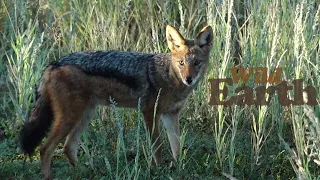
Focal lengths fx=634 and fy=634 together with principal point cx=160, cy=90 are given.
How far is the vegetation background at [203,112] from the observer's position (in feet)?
15.1

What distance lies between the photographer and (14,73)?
564 cm

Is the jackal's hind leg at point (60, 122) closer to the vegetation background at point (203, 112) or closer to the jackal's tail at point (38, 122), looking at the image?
the jackal's tail at point (38, 122)

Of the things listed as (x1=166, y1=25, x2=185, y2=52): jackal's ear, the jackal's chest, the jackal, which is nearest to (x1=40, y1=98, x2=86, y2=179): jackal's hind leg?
the jackal

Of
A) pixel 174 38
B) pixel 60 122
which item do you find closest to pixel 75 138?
pixel 60 122

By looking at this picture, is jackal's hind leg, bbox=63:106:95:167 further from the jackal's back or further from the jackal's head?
the jackal's head

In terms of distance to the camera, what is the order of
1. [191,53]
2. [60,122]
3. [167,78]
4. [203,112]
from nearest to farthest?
[60,122] < [191,53] < [167,78] < [203,112]

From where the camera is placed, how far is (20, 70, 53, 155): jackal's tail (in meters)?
4.73

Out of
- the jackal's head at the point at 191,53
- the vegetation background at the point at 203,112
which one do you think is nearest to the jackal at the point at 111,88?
the jackal's head at the point at 191,53

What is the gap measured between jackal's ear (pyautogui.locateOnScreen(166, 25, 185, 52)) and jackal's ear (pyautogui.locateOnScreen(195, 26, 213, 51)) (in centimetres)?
13

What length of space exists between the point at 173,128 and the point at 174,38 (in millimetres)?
737

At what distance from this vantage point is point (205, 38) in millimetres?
5043

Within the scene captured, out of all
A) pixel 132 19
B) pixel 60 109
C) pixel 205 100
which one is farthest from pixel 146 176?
pixel 132 19

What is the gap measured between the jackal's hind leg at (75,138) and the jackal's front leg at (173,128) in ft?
2.00

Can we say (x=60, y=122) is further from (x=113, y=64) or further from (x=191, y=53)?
(x=191, y=53)
